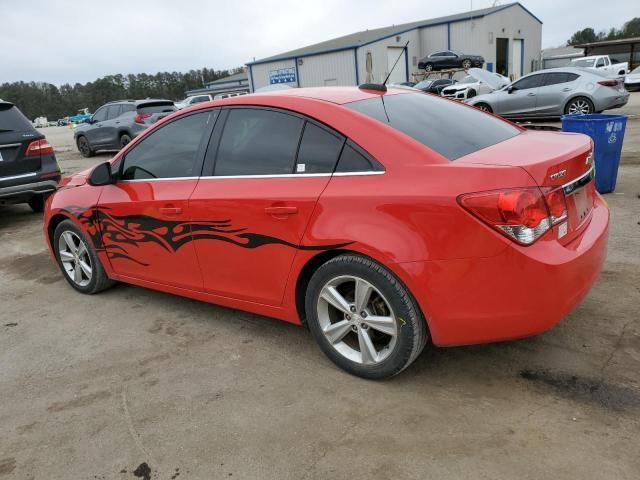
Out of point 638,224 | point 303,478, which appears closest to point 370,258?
point 303,478

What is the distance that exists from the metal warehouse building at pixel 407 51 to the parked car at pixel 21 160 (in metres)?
32.7

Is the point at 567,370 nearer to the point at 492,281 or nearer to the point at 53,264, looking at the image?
the point at 492,281

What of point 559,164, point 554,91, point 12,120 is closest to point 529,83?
point 554,91

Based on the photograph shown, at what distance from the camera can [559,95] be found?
14359 millimetres

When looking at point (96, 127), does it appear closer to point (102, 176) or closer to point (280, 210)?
point (102, 176)

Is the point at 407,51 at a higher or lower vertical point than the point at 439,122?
higher

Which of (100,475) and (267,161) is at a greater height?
(267,161)

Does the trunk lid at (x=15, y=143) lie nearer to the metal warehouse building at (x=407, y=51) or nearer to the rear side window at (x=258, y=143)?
the rear side window at (x=258, y=143)

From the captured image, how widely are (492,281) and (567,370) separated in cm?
91

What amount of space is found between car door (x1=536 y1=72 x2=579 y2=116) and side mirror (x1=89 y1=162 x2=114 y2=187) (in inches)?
537

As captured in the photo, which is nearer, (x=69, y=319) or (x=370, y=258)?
(x=370, y=258)

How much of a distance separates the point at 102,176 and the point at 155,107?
41.4 feet

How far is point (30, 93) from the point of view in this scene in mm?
94312

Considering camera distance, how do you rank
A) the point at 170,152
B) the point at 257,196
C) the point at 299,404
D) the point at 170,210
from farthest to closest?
the point at 170,152, the point at 170,210, the point at 257,196, the point at 299,404
